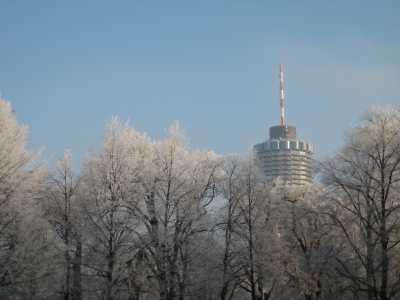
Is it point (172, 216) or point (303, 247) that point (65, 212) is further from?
point (303, 247)

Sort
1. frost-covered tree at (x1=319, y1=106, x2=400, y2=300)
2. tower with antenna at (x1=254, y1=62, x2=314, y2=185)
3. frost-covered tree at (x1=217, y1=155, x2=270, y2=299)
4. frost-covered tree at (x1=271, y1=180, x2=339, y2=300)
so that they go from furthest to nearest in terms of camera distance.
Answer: tower with antenna at (x1=254, y1=62, x2=314, y2=185), frost-covered tree at (x1=217, y1=155, x2=270, y2=299), frost-covered tree at (x1=271, y1=180, x2=339, y2=300), frost-covered tree at (x1=319, y1=106, x2=400, y2=300)

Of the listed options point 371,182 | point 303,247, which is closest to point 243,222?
point 303,247

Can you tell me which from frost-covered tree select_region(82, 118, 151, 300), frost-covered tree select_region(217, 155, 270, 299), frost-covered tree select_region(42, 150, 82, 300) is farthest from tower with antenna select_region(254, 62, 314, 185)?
frost-covered tree select_region(82, 118, 151, 300)

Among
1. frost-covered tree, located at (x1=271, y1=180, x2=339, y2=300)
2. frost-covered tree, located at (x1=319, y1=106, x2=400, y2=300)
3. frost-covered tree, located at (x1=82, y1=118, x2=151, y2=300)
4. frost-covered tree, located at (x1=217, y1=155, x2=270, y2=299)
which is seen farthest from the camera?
frost-covered tree, located at (x1=217, y1=155, x2=270, y2=299)

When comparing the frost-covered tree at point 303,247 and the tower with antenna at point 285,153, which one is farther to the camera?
the tower with antenna at point 285,153

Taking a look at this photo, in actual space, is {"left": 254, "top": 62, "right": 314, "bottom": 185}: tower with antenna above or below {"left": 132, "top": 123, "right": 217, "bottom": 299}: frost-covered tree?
above

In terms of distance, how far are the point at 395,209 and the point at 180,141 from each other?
1215 centimetres

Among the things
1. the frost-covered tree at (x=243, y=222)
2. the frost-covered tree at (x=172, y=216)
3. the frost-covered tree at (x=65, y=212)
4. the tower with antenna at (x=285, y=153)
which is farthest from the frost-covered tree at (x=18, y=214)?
the tower with antenna at (x=285, y=153)

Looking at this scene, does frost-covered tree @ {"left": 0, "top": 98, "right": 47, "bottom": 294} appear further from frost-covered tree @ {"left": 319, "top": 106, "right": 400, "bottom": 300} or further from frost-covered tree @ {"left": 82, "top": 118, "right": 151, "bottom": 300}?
frost-covered tree @ {"left": 319, "top": 106, "right": 400, "bottom": 300}

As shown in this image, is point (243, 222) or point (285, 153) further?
point (285, 153)

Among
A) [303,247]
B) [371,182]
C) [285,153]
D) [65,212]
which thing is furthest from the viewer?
[285,153]

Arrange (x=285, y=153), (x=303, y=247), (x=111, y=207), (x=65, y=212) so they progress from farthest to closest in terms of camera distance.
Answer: (x=285, y=153) → (x=303, y=247) → (x=65, y=212) → (x=111, y=207)

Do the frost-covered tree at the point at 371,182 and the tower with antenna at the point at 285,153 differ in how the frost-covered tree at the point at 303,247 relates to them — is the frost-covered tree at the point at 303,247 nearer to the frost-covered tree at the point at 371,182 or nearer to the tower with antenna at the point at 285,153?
the frost-covered tree at the point at 371,182

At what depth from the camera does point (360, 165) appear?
25.4 metres
